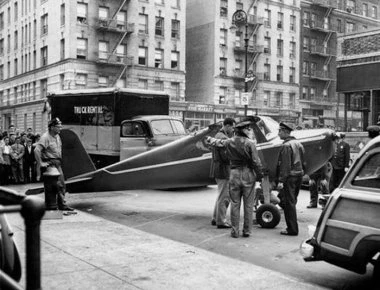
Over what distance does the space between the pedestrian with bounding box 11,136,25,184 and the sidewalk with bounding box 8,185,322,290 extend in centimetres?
901

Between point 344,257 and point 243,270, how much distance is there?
1.43 meters

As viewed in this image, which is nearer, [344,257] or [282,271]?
[344,257]

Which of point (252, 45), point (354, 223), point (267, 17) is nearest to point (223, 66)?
point (252, 45)

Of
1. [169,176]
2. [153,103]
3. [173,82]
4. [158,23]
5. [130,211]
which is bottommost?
[130,211]

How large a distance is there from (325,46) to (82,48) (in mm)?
32814

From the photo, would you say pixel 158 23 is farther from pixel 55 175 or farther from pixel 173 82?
pixel 55 175

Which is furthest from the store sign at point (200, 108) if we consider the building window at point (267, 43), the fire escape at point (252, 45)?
the building window at point (267, 43)

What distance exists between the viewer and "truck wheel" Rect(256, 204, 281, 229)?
8.95 meters

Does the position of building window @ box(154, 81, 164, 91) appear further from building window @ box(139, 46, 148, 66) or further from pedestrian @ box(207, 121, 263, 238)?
pedestrian @ box(207, 121, 263, 238)

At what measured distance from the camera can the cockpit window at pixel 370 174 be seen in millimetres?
5285

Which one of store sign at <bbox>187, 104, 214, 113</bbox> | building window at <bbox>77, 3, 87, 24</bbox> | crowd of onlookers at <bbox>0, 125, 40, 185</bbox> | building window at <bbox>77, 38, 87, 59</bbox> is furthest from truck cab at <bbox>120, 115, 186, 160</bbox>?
store sign at <bbox>187, 104, 214, 113</bbox>

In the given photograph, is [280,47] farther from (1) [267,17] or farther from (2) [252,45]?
(2) [252,45]

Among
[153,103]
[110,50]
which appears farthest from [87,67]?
[153,103]

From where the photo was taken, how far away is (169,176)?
10.3 metres
